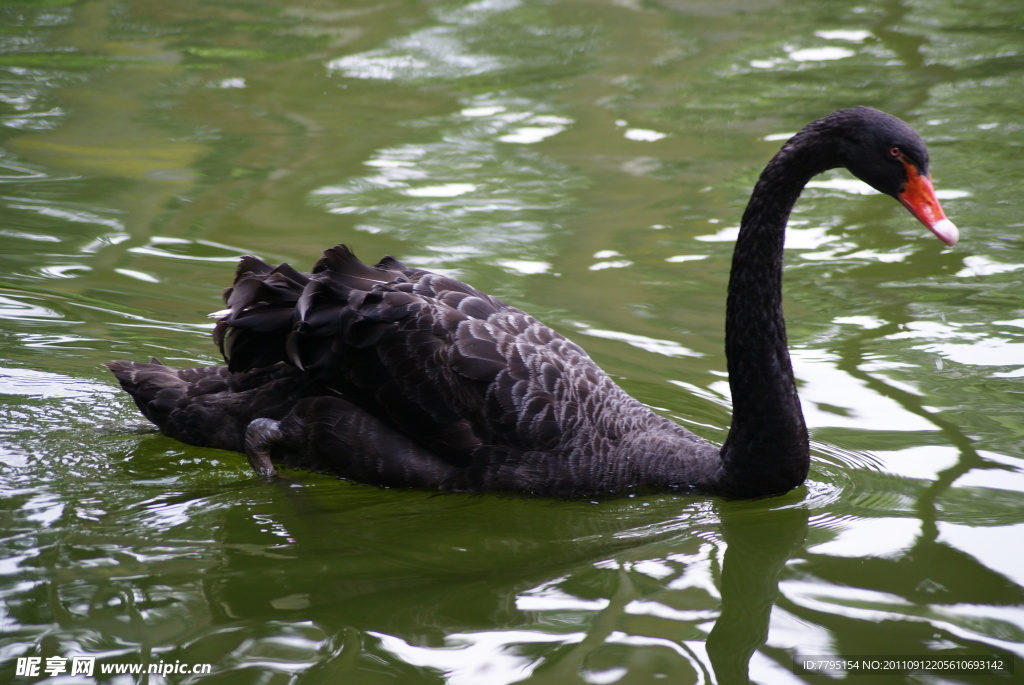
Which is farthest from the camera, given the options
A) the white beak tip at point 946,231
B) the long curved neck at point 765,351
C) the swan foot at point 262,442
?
the swan foot at point 262,442

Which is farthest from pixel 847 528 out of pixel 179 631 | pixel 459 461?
pixel 179 631

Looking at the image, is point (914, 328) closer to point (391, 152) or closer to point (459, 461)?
point (459, 461)

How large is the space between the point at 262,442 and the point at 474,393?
92cm

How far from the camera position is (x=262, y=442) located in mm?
4625

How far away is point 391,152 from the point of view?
8.76 m

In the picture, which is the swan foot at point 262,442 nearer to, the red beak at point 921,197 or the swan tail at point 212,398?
the swan tail at point 212,398

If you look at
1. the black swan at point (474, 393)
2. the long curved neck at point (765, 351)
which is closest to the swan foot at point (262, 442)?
the black swan at point (474, 393)

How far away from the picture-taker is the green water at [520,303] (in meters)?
3.53

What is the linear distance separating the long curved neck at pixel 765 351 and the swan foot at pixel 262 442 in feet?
6.08

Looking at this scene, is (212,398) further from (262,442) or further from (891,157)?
(891,157)

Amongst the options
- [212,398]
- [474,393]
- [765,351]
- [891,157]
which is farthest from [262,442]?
[891,157]

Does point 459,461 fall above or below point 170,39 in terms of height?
below

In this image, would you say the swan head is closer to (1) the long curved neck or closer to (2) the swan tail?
(1) the long curved neck

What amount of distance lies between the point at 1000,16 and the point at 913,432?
9238 millimetres
